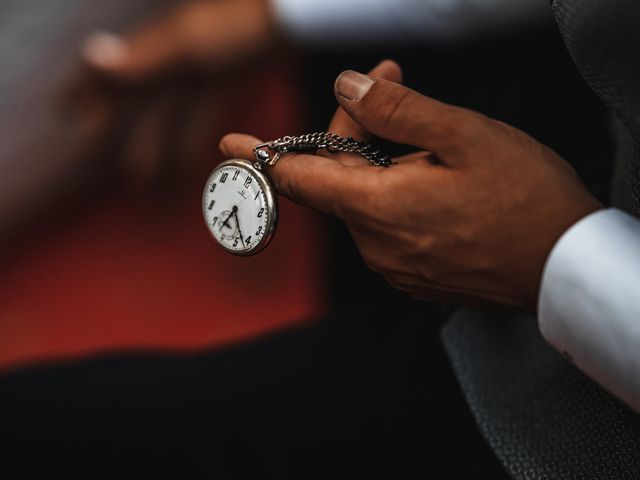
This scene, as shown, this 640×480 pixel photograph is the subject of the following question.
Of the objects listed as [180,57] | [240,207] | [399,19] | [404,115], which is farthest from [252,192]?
[180,57]

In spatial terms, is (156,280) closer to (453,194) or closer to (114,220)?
(114,220)

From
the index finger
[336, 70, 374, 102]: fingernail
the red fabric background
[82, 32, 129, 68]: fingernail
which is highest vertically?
[336, 70, 374, 102]: fingernail

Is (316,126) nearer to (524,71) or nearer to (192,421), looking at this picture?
(524,71)

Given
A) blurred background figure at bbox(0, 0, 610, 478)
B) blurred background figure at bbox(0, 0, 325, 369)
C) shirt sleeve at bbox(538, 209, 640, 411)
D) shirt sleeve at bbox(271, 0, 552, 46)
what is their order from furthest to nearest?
1. blurred background figure at bbox(0, 0, 325, 369)
2. shirt sleeve at bbox(271, 0, 552, 46)
3. blurred background figure at bbox(0, 0, 610, 478)
4. shirt sleeve at bbox(538, 209, 640, 411)

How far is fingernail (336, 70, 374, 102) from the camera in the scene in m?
0.45

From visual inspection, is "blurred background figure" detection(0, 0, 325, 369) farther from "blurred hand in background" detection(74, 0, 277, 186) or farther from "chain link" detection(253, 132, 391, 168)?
"chain link" detection(253, 132, 391, 168)

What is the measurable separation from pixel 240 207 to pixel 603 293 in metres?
0.23

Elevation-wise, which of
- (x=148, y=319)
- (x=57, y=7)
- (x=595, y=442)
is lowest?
(x=148, y=319)

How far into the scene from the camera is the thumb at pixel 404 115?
418 millimetres

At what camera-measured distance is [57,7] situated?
1.34 m

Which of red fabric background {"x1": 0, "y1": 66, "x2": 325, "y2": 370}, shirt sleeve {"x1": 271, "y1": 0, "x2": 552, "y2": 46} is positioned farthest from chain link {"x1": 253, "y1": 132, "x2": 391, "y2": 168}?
red fabric background {"x1": 0, "y1": 66, "x2": 325, "y2": 370}

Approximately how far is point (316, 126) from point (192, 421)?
0.48m

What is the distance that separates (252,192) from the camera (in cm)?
50

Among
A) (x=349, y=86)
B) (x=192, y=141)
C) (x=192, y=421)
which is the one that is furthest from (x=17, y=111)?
(x=349, y=86)
